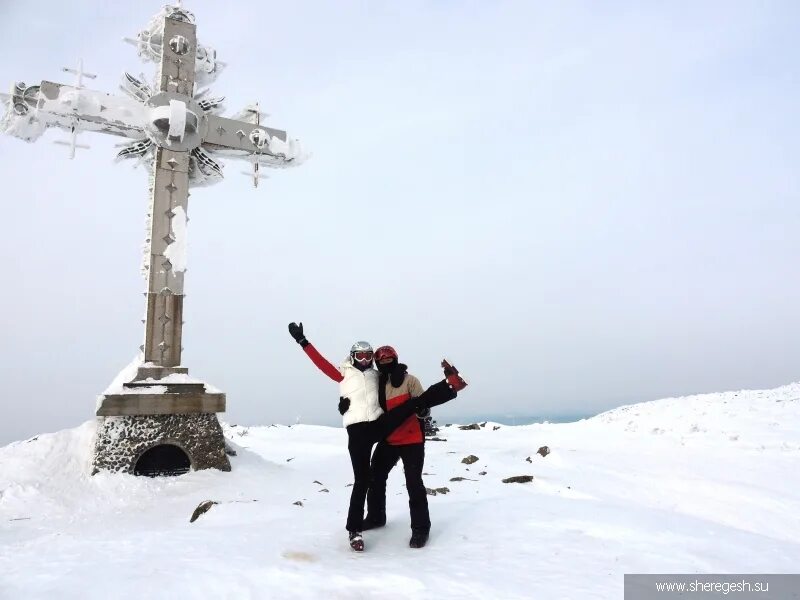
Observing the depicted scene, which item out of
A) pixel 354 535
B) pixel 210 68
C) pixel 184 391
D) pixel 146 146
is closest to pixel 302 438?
pixel 184 391

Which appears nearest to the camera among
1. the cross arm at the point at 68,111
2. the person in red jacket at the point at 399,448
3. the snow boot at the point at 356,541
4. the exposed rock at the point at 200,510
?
the snow boot at the point at 356,541

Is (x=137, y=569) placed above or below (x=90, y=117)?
below

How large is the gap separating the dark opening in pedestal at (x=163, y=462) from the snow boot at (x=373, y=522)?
4.96 m

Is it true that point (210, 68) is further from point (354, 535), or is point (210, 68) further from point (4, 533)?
point (354, 535)

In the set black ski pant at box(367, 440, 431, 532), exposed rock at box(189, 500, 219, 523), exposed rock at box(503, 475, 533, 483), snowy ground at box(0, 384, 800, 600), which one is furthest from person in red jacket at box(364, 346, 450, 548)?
exposed rock at box(503, 475, 533, 483)

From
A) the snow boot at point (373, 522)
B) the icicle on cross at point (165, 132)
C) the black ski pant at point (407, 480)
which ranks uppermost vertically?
the icicle on cross at point (165, 132)

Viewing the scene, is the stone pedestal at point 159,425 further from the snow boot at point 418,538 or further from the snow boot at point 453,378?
the snow boot at point 453,378

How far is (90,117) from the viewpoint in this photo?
10117 millimetres

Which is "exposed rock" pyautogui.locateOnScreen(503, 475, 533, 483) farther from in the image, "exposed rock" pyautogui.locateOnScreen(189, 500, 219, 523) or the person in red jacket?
"exposed rock" pyautogui.locateOnScreen(189, 500, 219, 523)

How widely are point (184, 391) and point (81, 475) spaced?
198cm

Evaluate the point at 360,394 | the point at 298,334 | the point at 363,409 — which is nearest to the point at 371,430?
the point at 363,409

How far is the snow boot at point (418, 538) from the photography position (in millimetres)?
4976

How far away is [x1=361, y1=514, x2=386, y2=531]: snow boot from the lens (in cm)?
560

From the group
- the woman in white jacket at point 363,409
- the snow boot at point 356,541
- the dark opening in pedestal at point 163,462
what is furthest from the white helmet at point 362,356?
the dark opening in pedestal at point 163,462
